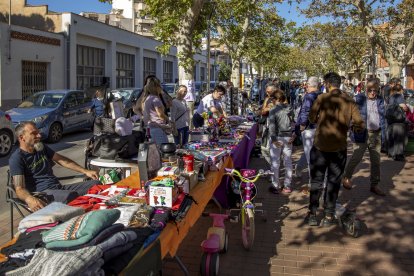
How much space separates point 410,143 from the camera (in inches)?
420

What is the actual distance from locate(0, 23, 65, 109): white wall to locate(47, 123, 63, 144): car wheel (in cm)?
804

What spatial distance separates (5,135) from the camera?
34.6ft

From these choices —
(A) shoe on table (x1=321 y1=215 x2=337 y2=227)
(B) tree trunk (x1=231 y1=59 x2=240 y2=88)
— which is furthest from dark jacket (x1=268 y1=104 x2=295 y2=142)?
(B) tree trunk (x1=231 y1=59 x2=240 y2=88)

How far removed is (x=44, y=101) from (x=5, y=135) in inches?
144

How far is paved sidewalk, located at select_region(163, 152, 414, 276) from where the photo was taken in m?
4.32

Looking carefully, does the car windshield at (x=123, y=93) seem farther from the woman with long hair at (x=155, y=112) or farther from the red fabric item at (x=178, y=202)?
the red fabric item at (x=178, y=202)

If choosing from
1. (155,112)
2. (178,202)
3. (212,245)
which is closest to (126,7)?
(155,112)

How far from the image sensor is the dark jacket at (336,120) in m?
A: 5.24

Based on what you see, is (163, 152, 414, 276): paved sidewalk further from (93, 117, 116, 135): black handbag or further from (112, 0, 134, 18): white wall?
(112, 0, 134, 18): white wall

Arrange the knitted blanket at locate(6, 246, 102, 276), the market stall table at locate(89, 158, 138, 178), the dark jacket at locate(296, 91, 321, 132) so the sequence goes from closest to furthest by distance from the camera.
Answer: the knitted blanket at locate(6, 246, 102, 276), the market stall table at locate(89, 158, 138, 178), the dark jacket at locate(296, 91, 321, 132)

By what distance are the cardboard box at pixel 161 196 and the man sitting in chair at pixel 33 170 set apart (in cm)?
128

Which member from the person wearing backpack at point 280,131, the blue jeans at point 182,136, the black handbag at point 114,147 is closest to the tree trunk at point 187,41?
the blue jeans at point 182,136

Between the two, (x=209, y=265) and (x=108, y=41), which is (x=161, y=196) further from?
(x=108, y=41)

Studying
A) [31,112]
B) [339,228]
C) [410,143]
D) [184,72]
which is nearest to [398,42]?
[410,143]
